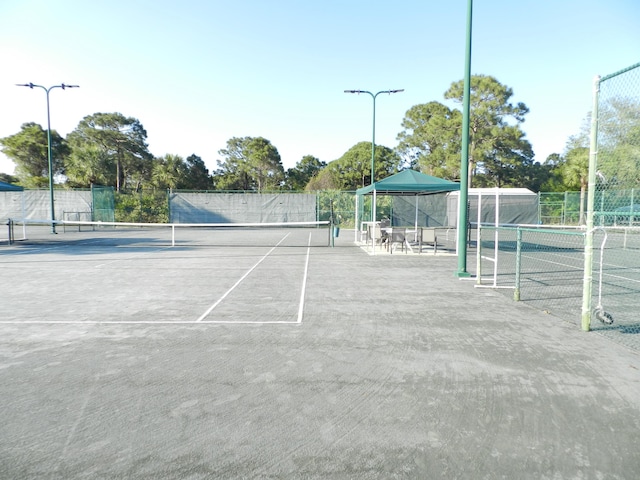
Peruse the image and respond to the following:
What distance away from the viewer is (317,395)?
12.6ft

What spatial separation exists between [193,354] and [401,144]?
52.1 metres

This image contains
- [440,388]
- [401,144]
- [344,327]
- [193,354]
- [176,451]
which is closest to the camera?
[176,451]

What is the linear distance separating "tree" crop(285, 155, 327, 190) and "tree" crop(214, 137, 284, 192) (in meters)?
2.92

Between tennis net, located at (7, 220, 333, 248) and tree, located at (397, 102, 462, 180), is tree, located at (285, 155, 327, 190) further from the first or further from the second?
tennis net, located at (7, 220, 333, 248)

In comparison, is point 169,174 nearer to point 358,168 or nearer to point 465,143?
point 358,168

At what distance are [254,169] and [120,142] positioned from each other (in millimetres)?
16988

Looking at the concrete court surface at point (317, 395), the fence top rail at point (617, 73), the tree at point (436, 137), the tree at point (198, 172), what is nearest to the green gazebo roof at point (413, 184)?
the concrete court surface at point (317, 395)

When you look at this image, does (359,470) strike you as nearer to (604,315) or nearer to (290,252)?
(604,315)

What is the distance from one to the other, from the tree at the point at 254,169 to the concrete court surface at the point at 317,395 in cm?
5254

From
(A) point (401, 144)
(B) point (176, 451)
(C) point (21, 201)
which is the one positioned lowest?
(B) point (176, 451)

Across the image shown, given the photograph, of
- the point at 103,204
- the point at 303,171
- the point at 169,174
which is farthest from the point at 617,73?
the point at 303,171

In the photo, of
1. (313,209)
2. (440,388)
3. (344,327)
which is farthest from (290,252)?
(313,209)

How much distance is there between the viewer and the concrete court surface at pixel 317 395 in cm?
286

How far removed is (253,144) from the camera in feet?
195
